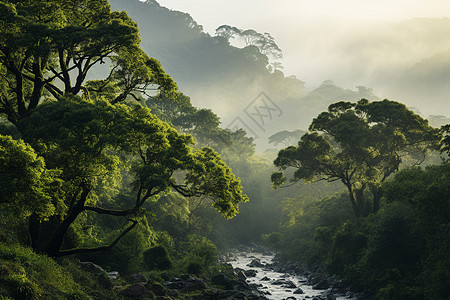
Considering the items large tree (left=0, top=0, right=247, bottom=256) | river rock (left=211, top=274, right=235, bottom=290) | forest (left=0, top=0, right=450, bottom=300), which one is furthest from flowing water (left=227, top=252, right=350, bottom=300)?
large tree (left=0, top=0, right=247, bottom=256)

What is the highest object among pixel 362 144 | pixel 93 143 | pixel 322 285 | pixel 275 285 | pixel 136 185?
pixel 362 144

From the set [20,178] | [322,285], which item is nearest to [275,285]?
[322,285]

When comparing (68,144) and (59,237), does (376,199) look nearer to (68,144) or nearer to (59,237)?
(59,237)

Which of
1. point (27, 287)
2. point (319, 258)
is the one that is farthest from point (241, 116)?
point (27, 287)

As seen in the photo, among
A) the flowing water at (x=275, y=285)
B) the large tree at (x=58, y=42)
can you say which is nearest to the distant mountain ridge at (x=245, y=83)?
the flowing water at (x=275, y=285)

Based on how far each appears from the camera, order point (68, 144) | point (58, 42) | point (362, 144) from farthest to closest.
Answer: point (362, 144), point (58, 42), point (68, 144)

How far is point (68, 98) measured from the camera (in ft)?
50.5

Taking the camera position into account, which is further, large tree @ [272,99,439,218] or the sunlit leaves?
large tree @ [272,99,439,218]

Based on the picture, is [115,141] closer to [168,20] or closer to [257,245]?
[257,245]

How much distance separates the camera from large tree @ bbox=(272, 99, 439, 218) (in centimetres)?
2811

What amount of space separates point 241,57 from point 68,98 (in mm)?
143618

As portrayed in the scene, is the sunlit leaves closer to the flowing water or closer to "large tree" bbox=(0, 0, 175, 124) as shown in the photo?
"large tree" bbox=(0, 0, 175, 124)

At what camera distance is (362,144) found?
27.9 meters

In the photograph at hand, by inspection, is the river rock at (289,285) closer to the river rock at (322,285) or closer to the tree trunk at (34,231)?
the river rock at (322,285)
